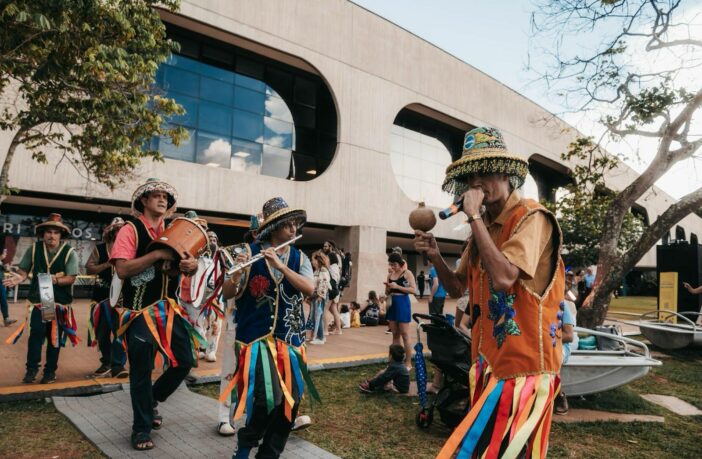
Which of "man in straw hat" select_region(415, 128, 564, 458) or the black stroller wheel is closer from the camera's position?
"man in straw hat" select_region(415, 128, 564, 458)

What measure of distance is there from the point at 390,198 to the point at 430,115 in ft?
19.3

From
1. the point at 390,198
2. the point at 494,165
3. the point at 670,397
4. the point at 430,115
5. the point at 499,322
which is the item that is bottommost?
the point at 670,397

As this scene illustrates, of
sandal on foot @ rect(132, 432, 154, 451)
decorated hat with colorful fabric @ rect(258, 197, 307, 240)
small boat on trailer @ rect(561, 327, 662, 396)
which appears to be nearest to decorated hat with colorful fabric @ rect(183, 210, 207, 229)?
decorated hat with colorful fabric @ rect(258, 197, 307, 240)

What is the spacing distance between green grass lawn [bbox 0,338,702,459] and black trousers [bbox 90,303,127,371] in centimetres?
99

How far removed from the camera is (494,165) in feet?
6.70

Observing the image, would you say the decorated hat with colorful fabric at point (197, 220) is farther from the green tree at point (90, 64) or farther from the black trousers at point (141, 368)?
the green tree at point (90, 64)

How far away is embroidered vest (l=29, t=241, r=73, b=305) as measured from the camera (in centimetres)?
559

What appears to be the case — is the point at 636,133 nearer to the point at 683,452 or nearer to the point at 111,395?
the point at 683,452

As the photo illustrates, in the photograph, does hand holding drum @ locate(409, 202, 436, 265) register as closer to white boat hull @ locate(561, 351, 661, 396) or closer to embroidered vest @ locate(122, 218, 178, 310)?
embroidered vest @ locate(122, 218, 178, 310)

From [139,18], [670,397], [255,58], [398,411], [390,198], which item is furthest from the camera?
[390,198]

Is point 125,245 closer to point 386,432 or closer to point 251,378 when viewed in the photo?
point 251,378

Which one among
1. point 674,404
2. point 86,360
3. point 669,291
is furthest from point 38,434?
point 669,291

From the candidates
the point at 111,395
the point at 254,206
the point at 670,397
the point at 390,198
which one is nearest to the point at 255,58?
the point at 254,206

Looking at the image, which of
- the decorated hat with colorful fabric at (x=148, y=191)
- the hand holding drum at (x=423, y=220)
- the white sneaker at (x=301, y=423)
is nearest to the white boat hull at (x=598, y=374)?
the white sneaker at (x=301, y=423)
